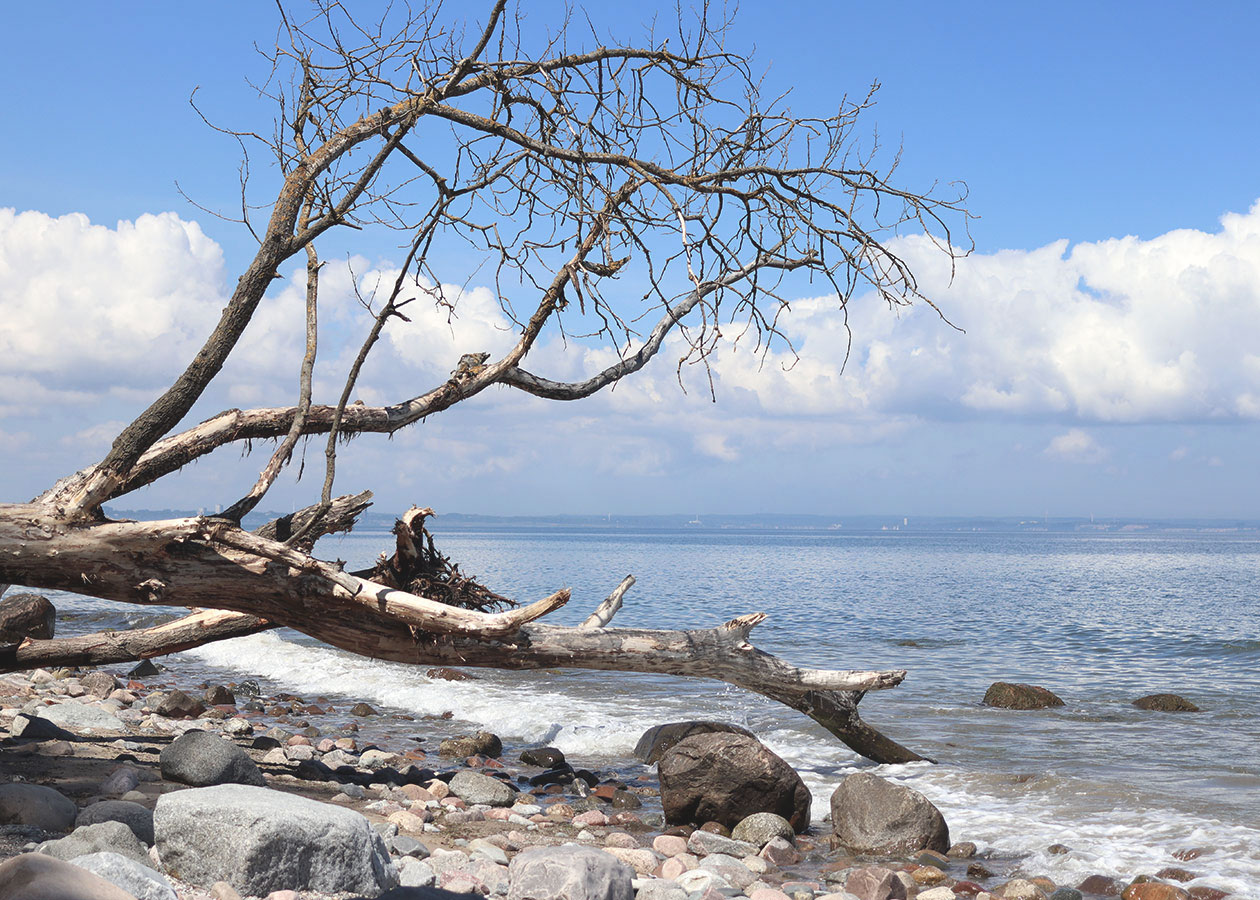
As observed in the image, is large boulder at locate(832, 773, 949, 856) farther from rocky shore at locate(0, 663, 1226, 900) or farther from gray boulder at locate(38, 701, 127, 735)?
gray boulder at locate(38, 701, 127, 735)

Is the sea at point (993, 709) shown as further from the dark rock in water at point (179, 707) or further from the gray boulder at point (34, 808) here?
the gray boulder at point (34, 808)

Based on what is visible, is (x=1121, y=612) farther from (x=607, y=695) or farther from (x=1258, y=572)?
(x=1258, y=572)

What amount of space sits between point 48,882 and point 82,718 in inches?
280

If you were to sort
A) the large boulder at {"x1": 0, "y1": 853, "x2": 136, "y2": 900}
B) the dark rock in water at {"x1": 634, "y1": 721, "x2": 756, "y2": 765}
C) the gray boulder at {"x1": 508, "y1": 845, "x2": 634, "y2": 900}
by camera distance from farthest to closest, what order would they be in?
the dark rock in water at {"x1": 634, "y1": 721, "x2": 756, "y2": 765}
the gray boulder at {"x1": 508, "y1": 845, "x2": 634, "y2": 900}
the large boulder at {"x1": 0, "y1": 853, "x2": 136, "y2": 900}

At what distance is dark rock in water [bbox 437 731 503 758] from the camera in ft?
32.6

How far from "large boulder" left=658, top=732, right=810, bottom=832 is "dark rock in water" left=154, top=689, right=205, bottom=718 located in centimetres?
674

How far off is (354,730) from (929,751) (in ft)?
21.5

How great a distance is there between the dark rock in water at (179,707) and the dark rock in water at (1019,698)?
10566mm

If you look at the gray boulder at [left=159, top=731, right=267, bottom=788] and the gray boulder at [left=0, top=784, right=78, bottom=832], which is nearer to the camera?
the gray boulder at [left=0, top=784, right=78, bottom=832]

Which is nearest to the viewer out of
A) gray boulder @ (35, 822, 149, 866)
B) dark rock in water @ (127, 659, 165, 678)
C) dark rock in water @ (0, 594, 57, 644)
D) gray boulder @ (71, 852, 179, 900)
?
gray boulder @ (71, 852, 179, 900)

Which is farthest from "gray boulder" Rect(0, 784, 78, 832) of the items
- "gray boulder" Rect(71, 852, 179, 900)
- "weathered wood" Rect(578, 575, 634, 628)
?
"weathered wood" Rect(578, 575, 634, 628)

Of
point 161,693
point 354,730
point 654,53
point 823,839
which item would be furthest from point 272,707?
point 654,53

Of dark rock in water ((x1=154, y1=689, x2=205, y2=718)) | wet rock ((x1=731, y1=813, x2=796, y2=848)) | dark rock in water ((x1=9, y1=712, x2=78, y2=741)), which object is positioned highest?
dark rock in water ((x1=9, y1=712, x2=78, y2=741))

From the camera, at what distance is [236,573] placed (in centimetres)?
639
